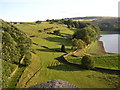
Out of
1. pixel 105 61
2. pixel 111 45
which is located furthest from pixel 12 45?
pixel 111 45

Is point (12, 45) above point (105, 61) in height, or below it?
above

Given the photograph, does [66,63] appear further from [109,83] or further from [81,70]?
[109,83]

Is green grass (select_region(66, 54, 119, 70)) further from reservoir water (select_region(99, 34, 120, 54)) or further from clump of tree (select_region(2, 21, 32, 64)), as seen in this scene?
reservoir water (select_region(99, 34, 120, 54))

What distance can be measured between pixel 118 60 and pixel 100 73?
38.0ft

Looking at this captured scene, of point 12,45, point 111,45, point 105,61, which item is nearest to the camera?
point 12,45

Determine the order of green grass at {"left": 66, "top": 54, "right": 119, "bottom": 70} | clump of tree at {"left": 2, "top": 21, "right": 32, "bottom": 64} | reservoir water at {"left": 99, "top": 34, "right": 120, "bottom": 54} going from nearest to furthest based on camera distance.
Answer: clump of tree at {"left": 2, "top": 21, "right": 32, "bottom": 64}, green grass at {"left": 66, "top": 54, "right": 119, "bottom": 70}, reservoir water at {"left": 99, "top": 34, "right": 120, "bottom": 54}

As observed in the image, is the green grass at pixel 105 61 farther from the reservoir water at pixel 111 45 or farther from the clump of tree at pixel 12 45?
the reservoir water at pixel 111 45

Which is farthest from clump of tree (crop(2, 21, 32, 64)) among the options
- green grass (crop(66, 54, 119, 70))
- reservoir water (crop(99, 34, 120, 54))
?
reservoir water (crop(99, 34, 120, 54))

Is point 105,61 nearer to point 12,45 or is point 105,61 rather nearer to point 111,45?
point 12,45

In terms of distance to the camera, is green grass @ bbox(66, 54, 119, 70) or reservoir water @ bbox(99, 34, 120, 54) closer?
green grass @ bbox(66, 54, 119, 70)

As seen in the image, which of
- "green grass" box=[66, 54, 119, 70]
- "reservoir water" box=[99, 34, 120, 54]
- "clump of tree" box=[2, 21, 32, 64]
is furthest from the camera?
"reservoir water" box=[99, 34, 120, 54]

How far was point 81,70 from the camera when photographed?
1169 inches

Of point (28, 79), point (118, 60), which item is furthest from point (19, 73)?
point (118, 60)

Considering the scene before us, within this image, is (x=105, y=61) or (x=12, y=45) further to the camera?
(x=105, y=61)
